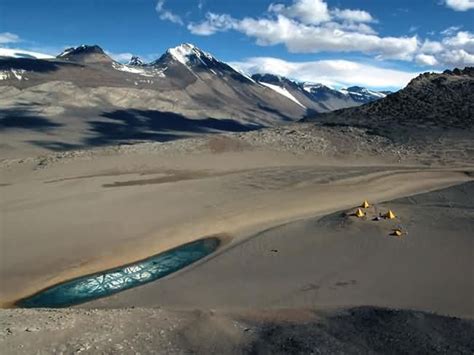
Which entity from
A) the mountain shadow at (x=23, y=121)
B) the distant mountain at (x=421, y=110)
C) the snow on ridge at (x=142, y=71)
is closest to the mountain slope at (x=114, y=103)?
the mountain shadow at (x=23, y=121)

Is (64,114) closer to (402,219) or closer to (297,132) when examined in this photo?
(297,132)

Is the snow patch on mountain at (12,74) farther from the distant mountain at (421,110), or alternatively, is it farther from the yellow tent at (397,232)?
the yellow tent at (397,232)

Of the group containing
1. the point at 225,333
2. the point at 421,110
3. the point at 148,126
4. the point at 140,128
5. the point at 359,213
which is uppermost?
the point at 421,110

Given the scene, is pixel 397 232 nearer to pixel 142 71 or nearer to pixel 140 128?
pixel 140 128

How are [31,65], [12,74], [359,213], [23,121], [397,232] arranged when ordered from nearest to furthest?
[397,232] < [359,213] < [23,121] < [12,74] < [31,65]

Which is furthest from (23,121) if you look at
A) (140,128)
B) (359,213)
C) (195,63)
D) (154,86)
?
(195,63)

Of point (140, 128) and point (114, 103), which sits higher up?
point (114, 103)
